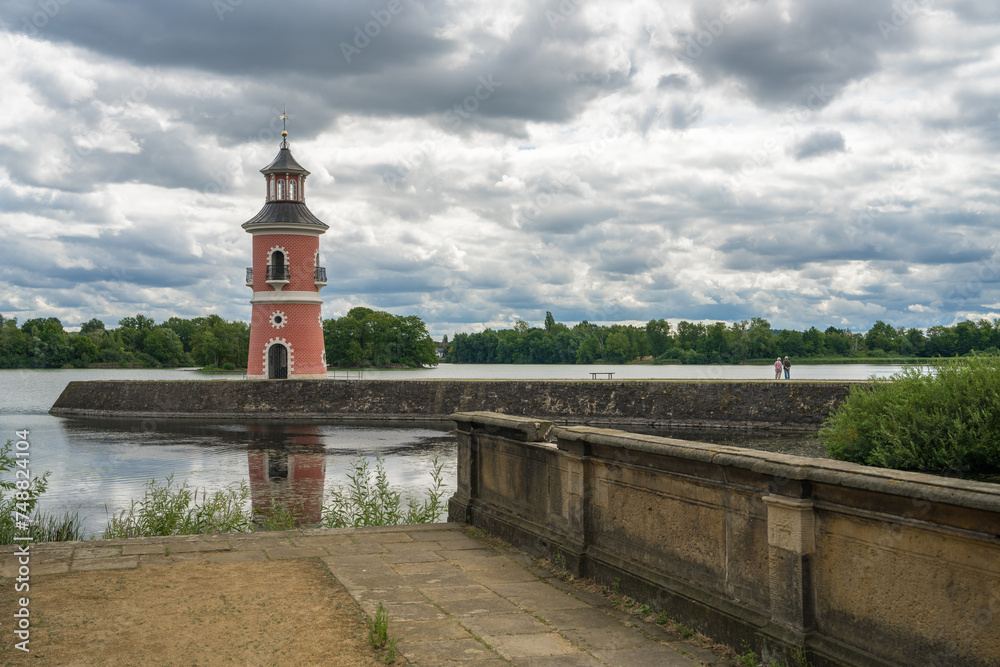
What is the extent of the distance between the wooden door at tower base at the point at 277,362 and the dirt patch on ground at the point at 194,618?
3265 centimetres

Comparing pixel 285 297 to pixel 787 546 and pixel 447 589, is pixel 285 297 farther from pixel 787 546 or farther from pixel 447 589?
pixel 787 546

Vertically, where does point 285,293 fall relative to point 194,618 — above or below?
above

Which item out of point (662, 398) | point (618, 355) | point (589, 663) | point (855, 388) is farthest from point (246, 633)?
point (618, 355)

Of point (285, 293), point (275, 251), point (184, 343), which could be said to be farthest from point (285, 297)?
point (184, 343)

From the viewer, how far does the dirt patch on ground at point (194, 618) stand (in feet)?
12.6

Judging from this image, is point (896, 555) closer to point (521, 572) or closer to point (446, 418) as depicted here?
point (521, 572)

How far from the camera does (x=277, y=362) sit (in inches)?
1469

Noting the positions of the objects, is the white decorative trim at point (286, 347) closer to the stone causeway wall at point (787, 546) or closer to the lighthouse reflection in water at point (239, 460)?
the lighthouse reflection in water at point (239, 460)

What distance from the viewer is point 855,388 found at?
4.84 m

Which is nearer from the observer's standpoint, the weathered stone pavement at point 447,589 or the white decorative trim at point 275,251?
the weathered stone pavement at point 447,589

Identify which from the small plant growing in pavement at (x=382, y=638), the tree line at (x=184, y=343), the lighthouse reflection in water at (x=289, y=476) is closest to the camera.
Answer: the small plant growing in pavement at (x=382, y=638)

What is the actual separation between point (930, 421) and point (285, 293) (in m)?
35.3

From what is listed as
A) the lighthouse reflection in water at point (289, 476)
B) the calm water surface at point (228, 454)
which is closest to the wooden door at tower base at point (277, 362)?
the calm water surface at point (228, 454)

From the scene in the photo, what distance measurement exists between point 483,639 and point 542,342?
114946mm
